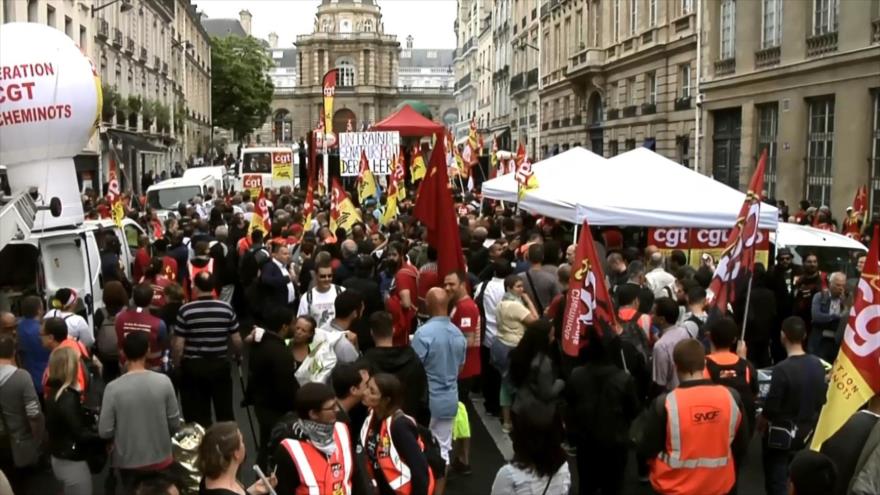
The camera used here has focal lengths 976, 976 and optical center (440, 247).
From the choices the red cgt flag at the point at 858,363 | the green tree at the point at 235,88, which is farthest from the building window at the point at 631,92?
the green tree at the point at 235,88

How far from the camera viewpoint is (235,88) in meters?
77.4

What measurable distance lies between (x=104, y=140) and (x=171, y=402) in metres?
32.1

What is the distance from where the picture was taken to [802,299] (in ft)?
33.1

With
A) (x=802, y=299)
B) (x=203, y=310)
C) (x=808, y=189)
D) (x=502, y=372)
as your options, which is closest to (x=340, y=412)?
(x=203, y=310)

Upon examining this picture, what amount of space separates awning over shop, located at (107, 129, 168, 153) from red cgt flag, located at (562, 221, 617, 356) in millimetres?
30282

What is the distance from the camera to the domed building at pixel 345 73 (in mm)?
120438

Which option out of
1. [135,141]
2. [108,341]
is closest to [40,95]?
[108,341]

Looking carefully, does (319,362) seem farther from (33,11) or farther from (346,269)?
(33,11)

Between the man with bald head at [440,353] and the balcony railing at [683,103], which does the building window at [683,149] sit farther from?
the man with bald head at [440,353]

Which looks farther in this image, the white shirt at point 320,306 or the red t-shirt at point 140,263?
the red t-shirt at point 140,263

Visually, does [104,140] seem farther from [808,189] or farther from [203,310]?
[203,310]

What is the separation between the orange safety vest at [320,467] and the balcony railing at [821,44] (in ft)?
63.6

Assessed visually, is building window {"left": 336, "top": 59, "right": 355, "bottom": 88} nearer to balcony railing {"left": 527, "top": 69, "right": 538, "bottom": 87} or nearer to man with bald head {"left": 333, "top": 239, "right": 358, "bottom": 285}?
balcony railing {"left": 527, "top": 69, "right": 538, "bottom": 87}

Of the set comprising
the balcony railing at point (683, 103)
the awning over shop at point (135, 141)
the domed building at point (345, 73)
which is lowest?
the awning over shop at point (135, 141)
